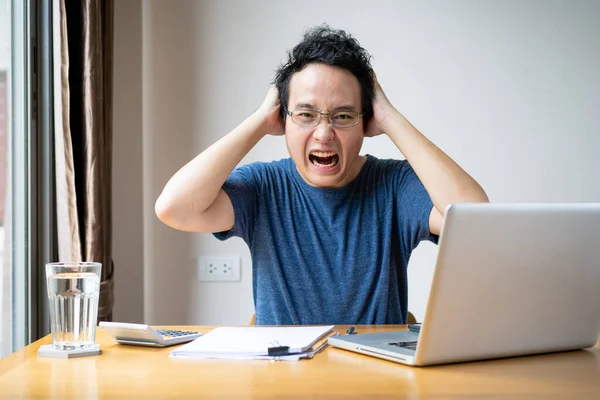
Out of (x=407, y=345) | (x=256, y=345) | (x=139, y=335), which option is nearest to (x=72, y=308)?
(x=139, y=335)

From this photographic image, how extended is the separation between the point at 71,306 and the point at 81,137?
126 centimetres

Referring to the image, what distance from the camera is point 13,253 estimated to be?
82.4 inches

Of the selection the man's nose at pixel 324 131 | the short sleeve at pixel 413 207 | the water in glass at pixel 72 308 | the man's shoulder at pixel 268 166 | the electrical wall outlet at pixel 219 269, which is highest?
the man's nose at pixel 324 131

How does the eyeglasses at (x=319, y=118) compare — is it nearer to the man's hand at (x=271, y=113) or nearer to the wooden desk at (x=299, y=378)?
the man's hand at (x=271, y=113)

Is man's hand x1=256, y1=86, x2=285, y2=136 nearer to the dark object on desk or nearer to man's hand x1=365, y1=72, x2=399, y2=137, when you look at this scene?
man's hand x1=365, y1=72, x2=399, y2=137

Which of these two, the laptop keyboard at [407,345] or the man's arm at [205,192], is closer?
the laptop keyboard at [407,345]

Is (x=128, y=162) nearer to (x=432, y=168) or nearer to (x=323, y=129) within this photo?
(x=323, y=129)

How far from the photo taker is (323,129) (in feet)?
5.65

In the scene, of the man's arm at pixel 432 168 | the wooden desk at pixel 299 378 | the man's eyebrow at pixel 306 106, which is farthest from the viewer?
the man's eyebrow at pixel 306 106

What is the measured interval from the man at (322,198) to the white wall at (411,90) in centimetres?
94

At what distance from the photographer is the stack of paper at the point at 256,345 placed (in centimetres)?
107

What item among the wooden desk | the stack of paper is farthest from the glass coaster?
the stack of paper

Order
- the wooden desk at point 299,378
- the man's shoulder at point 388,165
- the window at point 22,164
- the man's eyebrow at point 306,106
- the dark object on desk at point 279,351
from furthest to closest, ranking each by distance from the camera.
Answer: the window at point 22,164
the man's shoulder at point 388,165
the man's eyebrow at point 306,106
the dark object on desk at point 279,351
the wooden desk at point 299,378

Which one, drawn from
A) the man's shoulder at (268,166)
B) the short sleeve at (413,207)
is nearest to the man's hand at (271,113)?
the man's shoulder at (268,166)
